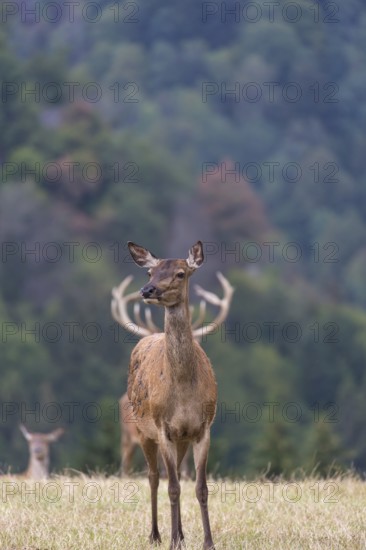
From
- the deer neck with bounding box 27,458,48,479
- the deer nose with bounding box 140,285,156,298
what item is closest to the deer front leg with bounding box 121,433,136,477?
the deer neck with bounding box 27,458,48,479

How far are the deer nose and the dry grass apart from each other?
1390 mm

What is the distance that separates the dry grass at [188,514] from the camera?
8953 millimetres

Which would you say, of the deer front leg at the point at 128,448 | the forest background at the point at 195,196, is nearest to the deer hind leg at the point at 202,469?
the deer front leg at the point at 128,448

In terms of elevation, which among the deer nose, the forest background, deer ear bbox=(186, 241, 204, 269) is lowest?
the forest background

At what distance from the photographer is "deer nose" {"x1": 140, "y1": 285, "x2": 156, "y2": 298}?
8.65 m

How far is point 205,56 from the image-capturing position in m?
83.5

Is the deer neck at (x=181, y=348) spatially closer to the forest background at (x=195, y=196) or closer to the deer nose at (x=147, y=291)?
the deer nose at (x=147, y=291)

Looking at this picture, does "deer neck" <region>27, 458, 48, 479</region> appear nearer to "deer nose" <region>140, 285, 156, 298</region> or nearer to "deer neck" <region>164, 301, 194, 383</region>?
"deer neck" <region>164, 301, 194, 383</region>

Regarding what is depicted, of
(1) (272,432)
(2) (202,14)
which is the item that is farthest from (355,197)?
(1) (272,432)

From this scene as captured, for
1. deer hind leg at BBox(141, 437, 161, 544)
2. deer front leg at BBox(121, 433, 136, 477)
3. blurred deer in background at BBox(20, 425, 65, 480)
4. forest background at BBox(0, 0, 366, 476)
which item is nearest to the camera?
deer hind leg at BBox(141, 437, 161, 544)

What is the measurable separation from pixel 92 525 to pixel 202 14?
217 feet

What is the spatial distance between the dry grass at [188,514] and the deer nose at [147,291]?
1.39 meters

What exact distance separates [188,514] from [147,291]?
202 cm

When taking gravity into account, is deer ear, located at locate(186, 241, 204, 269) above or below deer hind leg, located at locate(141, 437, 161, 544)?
above
